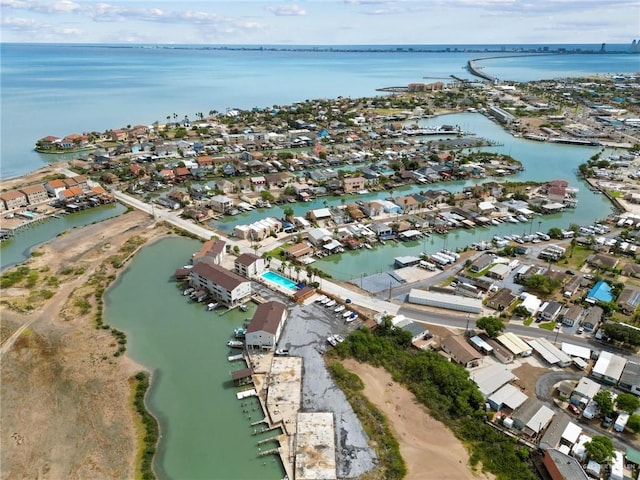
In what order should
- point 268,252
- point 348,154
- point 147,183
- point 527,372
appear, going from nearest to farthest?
point 527,372, point 268,252, point 147,183, point 348,154

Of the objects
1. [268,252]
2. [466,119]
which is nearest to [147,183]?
[268,252]

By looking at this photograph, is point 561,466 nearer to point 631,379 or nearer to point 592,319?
point 631,379

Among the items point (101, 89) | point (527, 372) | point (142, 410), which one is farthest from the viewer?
point (101, 89)

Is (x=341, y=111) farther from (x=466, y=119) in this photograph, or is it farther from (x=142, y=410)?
(x=142, y=410)

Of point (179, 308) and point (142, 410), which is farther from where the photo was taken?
point (179, 308)

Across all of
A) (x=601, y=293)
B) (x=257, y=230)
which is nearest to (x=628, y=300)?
(x=601, y=293)

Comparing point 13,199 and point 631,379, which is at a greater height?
point 631,379
